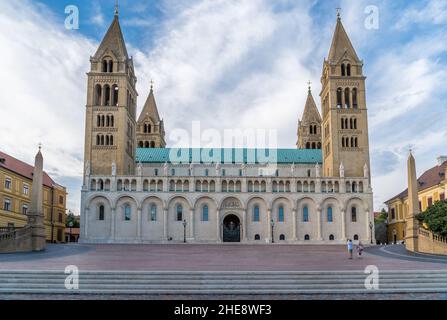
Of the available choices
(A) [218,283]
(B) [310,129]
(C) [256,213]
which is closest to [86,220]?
(C) [256,213]

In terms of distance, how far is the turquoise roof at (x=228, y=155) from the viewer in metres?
84.6

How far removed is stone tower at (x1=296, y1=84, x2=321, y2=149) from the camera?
92.3m

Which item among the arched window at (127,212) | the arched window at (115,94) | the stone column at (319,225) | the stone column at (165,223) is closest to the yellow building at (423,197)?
the stone column at (319,225)

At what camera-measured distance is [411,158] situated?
41625 millimetres

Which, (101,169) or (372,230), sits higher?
(101,169)

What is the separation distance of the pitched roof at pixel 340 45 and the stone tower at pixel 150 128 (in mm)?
37055

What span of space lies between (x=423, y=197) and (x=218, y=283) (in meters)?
52.1

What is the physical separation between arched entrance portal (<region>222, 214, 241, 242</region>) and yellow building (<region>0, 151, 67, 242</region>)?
83.5 feet

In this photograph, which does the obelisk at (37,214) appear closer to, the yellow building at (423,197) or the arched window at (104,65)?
the arched window at (104,65)

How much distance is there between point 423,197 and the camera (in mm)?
66375
